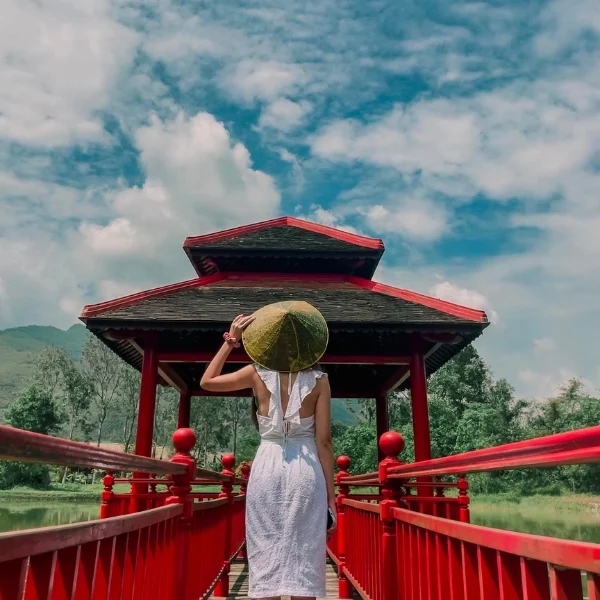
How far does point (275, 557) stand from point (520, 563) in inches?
52.9

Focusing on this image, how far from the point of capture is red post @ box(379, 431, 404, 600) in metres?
2.96

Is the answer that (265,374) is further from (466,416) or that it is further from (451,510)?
(466,416)

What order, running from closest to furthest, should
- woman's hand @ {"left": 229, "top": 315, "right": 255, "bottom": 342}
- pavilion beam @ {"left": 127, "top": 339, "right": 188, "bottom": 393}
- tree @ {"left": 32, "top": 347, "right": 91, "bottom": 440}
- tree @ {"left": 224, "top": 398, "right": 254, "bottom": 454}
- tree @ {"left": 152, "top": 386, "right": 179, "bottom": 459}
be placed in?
woman's hand @ {"left": 229, "top": 315, "right": 255, "bottom": 342}, pavilion beam @ {"left": 127, "top": 339, "right": 188, "bottom": 393}, tree @ {"left": 32, "top": 347, "right": 91, "bottom": 440}, tree @ {"left": 152, "top": 386, "right": 179, "bottom": 459}, tree @ {"left": 224, "top": 398, "right": 254, "bottom": 454}

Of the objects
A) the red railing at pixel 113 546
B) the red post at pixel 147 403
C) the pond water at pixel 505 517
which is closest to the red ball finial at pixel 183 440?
the red railing at pixel 113 546

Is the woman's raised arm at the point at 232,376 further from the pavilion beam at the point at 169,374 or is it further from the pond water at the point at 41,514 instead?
the pond water at the point at 41,514

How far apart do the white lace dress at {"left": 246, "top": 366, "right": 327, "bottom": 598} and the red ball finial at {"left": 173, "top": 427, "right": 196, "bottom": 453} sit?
0.70 meters

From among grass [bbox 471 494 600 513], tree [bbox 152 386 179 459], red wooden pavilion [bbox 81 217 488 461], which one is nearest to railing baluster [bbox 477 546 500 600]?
red wooden pavilion [bbox 81 217 488 461]

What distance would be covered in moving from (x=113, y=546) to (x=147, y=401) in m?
6.34

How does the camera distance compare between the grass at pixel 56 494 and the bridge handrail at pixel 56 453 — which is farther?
the grass at pixel 56 494

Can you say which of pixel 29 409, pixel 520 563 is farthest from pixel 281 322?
pixel 29 409

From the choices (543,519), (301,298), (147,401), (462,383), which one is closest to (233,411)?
(462,383)

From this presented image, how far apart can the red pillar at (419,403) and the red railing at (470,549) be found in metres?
3.89

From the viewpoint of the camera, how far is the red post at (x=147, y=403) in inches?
302

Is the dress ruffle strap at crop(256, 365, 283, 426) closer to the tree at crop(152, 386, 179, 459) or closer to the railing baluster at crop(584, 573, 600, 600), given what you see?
the railing baluster at crop(584, 573, 600, 600)
